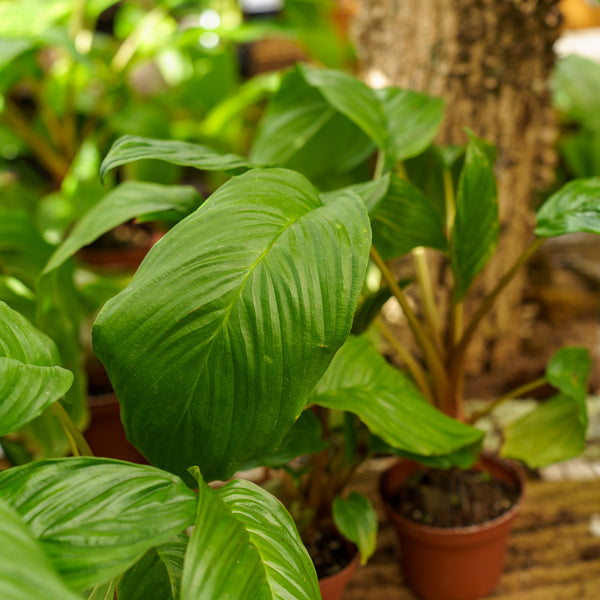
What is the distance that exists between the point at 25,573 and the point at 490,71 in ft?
4.35

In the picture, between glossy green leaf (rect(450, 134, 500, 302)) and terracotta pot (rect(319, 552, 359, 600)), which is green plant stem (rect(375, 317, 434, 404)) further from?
terracotta pot (rect(319, 552, 359, 600))

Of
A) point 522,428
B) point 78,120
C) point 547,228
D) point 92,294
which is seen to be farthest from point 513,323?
point 78,120

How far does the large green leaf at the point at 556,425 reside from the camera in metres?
0.95

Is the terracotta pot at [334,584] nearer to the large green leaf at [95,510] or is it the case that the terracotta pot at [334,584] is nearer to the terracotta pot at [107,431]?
the large green leaf at [95,510]

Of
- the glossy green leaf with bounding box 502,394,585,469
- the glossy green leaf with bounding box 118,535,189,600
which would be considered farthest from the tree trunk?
the glossy green leaf with bounding box 118,535,189,600

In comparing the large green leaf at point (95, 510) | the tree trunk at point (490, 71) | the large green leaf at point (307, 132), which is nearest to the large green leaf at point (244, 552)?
the large green leaf at point (95, 510)

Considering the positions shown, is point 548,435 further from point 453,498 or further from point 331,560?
point 331,560

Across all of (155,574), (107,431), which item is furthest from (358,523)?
(107,431)

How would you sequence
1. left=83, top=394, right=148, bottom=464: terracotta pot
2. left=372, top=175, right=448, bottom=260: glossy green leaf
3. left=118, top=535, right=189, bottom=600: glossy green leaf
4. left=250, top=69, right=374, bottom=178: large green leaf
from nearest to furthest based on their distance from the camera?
1. left=118, top=535, right=189, bottom=600: glossy green leaf
2. left=372, top=175, right=448, bottom=260: glossy green leaf
3. left=250, top=69, right=374, bottom=178: large green leaf
4. left=83, top=394, right=148, bottom=464: terracotta pot

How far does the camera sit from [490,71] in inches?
53.8

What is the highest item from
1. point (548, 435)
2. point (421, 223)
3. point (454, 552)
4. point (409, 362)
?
point (421, 223)

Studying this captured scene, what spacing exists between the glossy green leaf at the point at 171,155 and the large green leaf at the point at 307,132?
12.5 inches

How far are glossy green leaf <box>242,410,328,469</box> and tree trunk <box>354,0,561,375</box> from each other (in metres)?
0.83

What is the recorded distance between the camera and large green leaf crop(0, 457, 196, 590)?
47 centimetres
